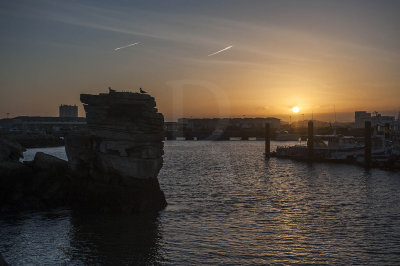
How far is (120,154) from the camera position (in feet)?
95.2

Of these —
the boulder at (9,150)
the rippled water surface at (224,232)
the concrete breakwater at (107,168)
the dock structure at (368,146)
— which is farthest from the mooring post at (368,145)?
the boulder at (9,150)

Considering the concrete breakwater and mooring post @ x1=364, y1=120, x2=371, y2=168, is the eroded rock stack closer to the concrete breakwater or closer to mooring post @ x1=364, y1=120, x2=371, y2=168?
the concrete breakwater

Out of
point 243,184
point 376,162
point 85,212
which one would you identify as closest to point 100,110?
point 85,212

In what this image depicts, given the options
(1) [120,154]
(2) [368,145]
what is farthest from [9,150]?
(2) [368,145]

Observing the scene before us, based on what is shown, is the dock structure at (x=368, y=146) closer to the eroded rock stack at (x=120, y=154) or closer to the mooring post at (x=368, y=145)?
the mooring post at (x=368, y=145)

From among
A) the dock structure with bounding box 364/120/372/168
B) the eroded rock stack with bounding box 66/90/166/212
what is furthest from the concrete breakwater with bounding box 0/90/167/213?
the dock structure with bounding box 364/120/372/168

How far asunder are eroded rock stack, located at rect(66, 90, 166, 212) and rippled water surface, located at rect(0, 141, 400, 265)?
1.92 m

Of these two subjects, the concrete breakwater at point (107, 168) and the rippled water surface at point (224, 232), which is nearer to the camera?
the rippled water surface at point (224, 232)

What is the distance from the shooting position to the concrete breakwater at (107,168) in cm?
2881

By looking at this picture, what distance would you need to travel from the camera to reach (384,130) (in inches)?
2795


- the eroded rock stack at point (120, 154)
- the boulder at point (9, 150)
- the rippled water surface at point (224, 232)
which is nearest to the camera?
the rippled water surface at point (224, 232)

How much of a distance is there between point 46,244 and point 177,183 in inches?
958

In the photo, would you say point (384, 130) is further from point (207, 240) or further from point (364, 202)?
point (207, 240)

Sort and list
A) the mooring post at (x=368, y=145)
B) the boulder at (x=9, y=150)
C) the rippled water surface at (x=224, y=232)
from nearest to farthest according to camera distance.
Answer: the rippled water surface at (x=224, y=232), the boulder at (x=9, y=150), the mooring post at (x=368, y=145)
